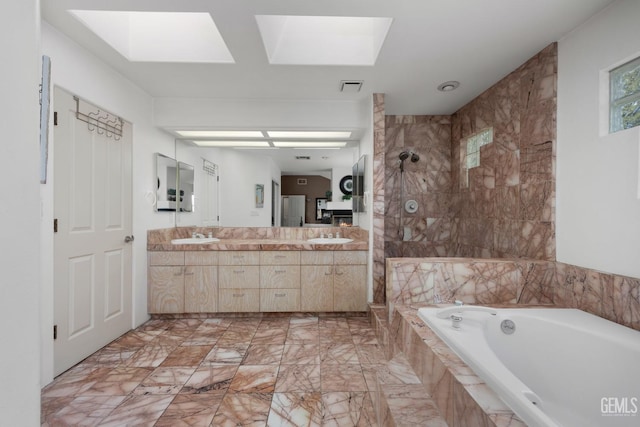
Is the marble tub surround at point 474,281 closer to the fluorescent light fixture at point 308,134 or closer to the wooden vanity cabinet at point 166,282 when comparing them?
the fluorescent light fixture at point 308,134

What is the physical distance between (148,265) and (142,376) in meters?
1.28

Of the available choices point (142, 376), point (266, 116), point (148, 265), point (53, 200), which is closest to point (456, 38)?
point (266, 116)

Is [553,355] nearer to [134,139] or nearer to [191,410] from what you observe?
[191,410]

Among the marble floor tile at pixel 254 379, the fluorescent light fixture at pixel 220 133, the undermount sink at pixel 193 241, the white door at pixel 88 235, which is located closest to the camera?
the marble floor tile at pixel 254 379

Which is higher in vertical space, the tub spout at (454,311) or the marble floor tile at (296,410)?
the tub spout at (454,311)

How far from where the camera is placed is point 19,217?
52 cm

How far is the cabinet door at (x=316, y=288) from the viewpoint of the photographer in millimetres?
3137

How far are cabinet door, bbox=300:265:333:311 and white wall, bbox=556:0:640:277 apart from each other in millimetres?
1976

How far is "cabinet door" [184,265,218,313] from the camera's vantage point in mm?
3111

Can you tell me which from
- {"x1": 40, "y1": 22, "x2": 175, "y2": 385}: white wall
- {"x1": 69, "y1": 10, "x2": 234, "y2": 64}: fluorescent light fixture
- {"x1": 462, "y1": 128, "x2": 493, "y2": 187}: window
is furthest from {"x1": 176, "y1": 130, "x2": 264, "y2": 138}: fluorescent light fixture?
{"x1": 462, "y1": 128, "x2": 493, "y2": 187}: window

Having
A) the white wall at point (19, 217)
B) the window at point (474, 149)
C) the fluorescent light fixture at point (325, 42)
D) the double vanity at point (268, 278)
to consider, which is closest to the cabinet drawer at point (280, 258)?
the double vanity at point (268, 278)

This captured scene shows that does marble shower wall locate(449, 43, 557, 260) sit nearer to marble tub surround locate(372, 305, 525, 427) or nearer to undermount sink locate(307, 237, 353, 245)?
marble tub surround locate(372, 305, 525, 427)

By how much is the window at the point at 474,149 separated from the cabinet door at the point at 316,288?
1872 mm

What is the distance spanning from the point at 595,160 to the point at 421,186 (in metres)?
1.91
